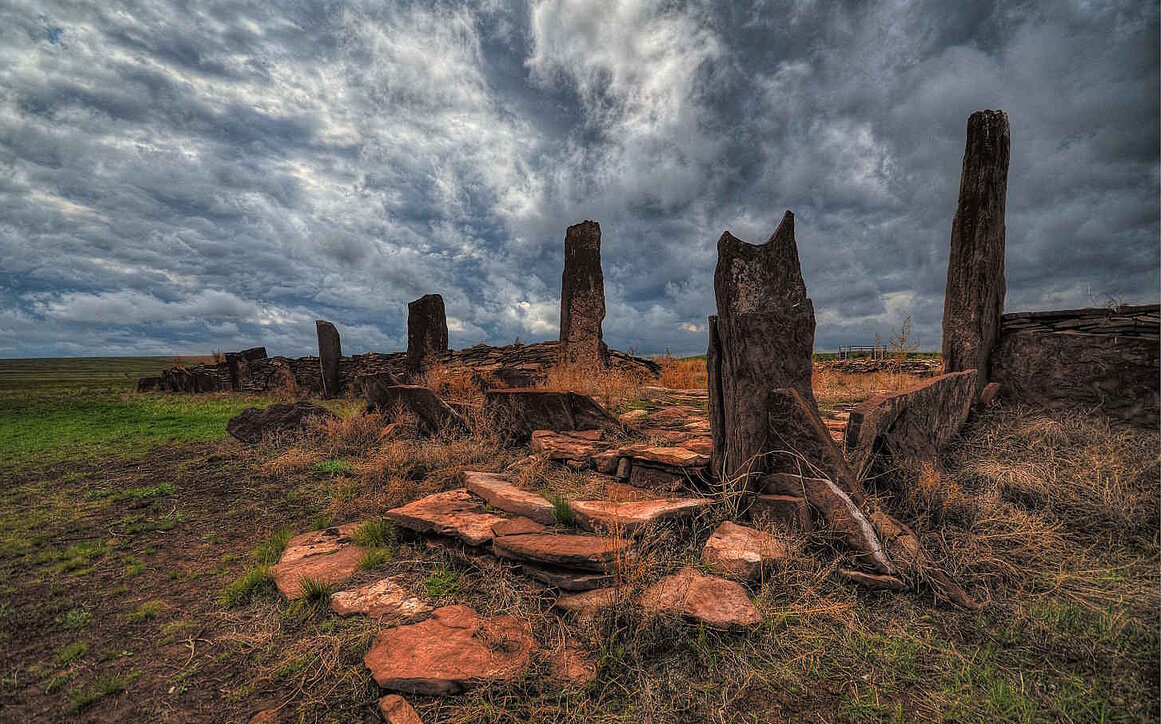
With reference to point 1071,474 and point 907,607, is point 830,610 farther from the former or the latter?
point 1071,474

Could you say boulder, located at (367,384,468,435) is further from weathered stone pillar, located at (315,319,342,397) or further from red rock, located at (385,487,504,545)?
weathered stone pillar, located at (315,319,342,397)

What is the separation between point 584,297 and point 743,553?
8539 mm

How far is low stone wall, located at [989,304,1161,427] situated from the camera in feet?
16.1

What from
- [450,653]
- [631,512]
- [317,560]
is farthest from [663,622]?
[317,560]

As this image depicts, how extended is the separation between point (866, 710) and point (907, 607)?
3.09 ft

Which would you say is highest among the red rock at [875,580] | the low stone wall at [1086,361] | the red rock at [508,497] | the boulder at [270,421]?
the low stone wall at [1086,361]

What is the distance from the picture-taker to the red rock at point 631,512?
2.98 m

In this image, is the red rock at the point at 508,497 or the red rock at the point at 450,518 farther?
the red rock at the point at 508,497

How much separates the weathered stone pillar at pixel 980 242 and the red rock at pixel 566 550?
229 inches

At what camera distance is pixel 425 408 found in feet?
22.0

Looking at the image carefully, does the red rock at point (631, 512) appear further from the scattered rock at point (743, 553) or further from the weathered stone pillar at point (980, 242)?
the weathered stone pillar at point (980, 242)

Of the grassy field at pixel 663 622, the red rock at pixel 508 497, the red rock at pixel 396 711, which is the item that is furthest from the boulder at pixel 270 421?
the red rock at pixel 396 711

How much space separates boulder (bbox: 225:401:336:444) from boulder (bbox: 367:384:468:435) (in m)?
1.35

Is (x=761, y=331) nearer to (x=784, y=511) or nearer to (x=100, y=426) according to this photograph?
(x=784, y=511)
